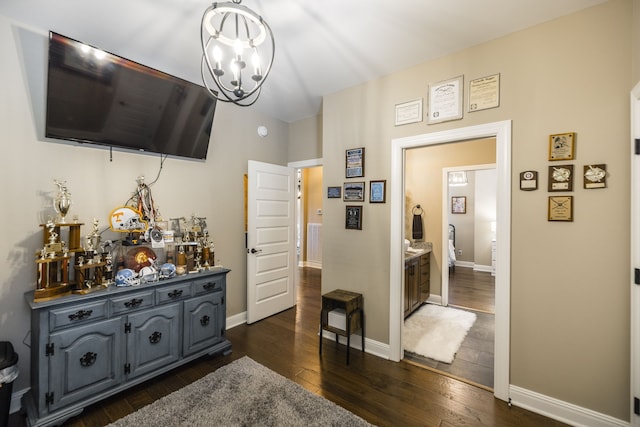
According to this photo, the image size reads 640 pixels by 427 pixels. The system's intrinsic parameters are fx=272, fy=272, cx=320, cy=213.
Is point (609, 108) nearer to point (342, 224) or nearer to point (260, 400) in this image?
point (342, 224)

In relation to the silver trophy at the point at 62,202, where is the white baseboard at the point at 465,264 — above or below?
below

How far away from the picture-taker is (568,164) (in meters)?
1.90

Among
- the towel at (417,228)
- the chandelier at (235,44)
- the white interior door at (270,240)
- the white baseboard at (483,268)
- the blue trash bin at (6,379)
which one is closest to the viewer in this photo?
the chandelier at (235,44)

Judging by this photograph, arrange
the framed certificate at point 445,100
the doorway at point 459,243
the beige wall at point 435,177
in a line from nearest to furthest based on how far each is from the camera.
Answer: the framed certificate at point 445,100, the doorway at point 459,243, the beige wall at point 435,177

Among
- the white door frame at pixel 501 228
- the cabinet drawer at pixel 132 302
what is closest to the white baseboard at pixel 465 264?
the white door frame at pixel 501 228

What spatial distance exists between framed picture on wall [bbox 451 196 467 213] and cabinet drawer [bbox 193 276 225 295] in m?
6.09

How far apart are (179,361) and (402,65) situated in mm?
3402

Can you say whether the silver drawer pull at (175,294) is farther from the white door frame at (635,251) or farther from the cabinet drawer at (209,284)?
the white door frame at (635,251)

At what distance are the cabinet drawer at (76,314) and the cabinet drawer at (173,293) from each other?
38cm

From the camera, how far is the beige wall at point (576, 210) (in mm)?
1759

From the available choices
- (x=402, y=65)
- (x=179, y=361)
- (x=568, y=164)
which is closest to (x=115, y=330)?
(x=179, y=361)

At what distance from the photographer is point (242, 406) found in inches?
78.6

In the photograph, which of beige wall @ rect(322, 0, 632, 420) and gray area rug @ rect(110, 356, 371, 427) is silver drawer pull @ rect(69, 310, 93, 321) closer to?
gray area rug @ rect(110, 356, 371, 427)

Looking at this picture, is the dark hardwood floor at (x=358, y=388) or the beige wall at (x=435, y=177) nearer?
the dark hardwood floor at (x=358, y=388)
